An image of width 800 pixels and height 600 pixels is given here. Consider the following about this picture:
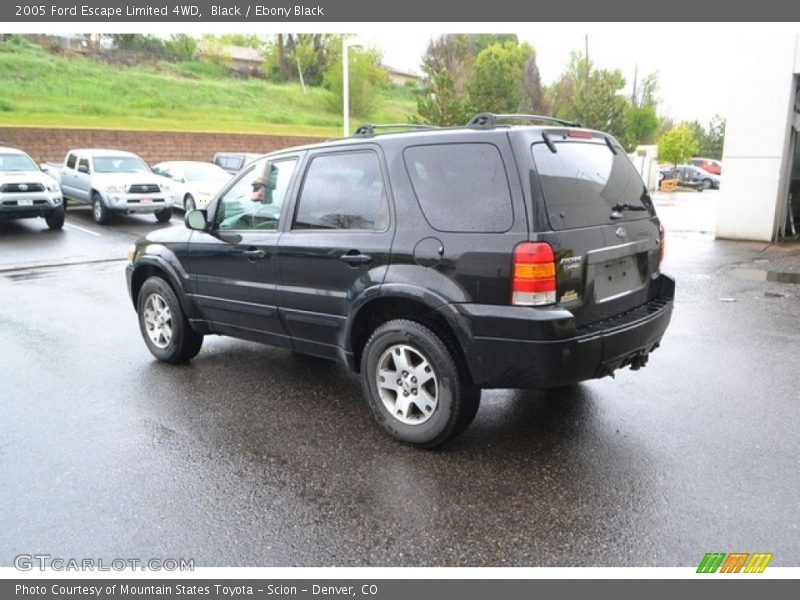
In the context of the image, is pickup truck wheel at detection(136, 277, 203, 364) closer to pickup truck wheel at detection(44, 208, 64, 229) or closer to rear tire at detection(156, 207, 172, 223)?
pickup truck wheel at detection(44, 208, 64, 229)

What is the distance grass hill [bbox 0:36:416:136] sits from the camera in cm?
3400

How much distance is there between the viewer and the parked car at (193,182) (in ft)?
58.1

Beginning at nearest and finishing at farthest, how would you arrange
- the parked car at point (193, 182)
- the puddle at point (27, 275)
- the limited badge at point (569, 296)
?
the limited badge at point (569, 296), the puddle at point (27, 275), the parked car at point (193, 182)

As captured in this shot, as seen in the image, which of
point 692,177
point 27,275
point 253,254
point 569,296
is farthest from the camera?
point 692,177

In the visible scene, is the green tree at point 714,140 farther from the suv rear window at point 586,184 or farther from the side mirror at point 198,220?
the side mirror at point 198,220

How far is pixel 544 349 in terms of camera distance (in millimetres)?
3506

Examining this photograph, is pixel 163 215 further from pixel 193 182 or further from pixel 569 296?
pixel 569 296

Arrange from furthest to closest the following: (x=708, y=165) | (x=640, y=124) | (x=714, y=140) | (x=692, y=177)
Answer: (x=714, y=140) → (x=640, y=124) → (x=708, y=165) → (x=692, y=177)

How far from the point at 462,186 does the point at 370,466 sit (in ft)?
5.70

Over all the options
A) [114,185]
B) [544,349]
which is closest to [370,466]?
[544,349]

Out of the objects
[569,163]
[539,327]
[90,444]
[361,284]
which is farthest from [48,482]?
[569,163]

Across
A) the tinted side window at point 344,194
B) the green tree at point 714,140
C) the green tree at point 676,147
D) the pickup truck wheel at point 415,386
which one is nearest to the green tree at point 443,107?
the green tree at point 676,147

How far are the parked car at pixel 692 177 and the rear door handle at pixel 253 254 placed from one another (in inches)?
1436

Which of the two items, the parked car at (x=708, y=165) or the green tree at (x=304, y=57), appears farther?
the green tree at (x=304, y=57)
